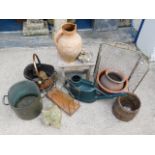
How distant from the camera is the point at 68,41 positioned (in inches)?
75.7

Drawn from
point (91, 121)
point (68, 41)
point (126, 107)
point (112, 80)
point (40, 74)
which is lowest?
point (91, 121)

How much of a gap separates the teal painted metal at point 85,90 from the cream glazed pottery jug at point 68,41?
274 mm

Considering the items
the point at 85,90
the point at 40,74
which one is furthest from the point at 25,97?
the point at 85,90

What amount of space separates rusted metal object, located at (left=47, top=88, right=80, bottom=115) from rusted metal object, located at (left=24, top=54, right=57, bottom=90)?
0.10 metres

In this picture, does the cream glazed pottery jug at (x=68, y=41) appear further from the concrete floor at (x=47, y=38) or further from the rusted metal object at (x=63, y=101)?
the concrete floor at (x=47, y=38)

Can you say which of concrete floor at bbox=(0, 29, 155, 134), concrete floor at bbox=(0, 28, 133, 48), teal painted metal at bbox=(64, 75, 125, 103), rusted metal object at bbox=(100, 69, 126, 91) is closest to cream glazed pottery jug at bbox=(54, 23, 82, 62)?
teal painted metal at bbox=(64, 75, 125, 103)

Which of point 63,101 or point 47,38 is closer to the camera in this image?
point 63,101

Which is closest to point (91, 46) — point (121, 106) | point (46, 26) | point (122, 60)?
point (122, 60)

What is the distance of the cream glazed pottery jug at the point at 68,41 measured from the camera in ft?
6.31

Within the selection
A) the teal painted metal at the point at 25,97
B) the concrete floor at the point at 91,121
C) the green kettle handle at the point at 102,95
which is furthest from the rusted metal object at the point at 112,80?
the teal painted metal at the point at 25,97

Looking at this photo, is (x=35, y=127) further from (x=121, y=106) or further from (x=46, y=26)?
(x=46, y=26)

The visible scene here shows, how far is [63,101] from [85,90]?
0.97ft

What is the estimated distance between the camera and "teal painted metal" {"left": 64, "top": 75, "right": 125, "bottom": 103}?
212cm

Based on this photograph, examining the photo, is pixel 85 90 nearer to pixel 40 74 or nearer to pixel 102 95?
pixel 102 95
